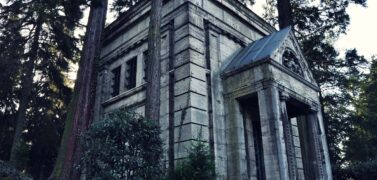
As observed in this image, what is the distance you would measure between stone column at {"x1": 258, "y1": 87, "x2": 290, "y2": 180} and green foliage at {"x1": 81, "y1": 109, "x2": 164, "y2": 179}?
3306mm

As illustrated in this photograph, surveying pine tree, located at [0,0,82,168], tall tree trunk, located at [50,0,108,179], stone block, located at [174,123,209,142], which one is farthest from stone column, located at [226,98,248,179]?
pine tree, located at [0,0,82,168]

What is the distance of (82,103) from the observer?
10.3 meters

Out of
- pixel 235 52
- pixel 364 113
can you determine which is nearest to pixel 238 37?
pixel 235 52

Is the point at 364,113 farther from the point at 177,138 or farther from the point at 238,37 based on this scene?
the point at 177,138

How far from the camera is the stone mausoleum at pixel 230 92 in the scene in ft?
30.8

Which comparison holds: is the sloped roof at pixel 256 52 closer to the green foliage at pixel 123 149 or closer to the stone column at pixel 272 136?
the stone column at pixel 272 136

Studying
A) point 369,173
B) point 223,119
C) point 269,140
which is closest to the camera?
point 269,140

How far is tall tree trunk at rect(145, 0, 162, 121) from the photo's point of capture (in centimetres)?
883

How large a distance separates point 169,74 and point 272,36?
4583 mm

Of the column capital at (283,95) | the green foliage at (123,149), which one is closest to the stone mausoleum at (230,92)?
the column capital at (283,95)

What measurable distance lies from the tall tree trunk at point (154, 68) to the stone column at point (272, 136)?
333 centimetres

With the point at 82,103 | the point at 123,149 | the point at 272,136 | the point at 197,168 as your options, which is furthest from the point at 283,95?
the point at 82,103

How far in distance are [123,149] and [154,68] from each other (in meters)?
3.09

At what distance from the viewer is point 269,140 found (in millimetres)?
8992
